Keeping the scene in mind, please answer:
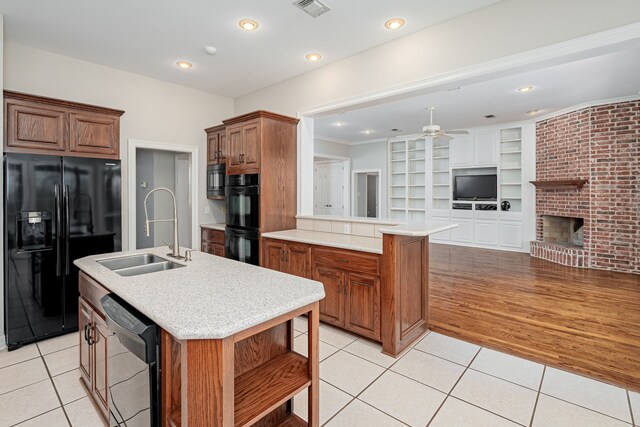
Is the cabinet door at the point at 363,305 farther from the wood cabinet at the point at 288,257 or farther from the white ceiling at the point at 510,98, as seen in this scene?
the white ceiling at the point at 510,98

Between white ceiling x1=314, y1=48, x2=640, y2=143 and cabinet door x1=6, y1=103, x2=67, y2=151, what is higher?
white ceiling x1=314, y1=48, x2=640, y2=143

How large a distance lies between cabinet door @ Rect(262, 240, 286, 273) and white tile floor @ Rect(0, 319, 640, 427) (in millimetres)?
1051

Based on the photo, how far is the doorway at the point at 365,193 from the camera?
9.69 metres

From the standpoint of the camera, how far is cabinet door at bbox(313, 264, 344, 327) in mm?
3021

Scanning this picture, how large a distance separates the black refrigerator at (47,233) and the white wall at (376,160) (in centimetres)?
720

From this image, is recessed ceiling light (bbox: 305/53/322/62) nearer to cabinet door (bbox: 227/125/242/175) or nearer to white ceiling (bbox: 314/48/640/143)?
cabinet door (bbox: 227/125/242/175)

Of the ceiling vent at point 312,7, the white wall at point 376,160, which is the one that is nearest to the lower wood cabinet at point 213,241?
the ceiling vent at point 312,7

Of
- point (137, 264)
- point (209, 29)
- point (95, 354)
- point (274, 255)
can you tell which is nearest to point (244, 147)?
point (209, 29)

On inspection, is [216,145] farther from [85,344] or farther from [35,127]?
[85,344]

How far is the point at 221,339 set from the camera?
1113 millimetres

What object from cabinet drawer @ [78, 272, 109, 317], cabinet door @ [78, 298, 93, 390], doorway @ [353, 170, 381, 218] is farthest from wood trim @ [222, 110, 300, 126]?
doorway @ [353, 170, 381, 218]

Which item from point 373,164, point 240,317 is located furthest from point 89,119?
point 373,164

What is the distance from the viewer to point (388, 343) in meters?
2.66

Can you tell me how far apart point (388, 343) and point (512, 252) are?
231 inches
